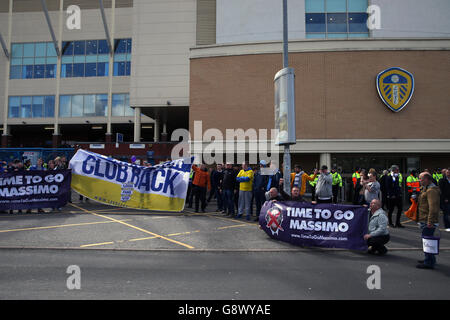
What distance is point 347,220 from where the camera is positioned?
697 cm

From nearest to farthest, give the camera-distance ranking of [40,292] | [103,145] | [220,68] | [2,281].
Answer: [40,292], [2,281], [220,68], [103,145]

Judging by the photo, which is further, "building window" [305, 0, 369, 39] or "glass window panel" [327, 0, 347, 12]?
"glass window panel" [327, 0, 347, 12]

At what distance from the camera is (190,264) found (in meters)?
5.79

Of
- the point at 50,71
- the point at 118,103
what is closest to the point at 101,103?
the point at 118,103

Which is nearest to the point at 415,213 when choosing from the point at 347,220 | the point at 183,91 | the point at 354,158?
the point at 347,220

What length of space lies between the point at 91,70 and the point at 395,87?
32.5m

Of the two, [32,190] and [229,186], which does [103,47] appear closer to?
[32,190]

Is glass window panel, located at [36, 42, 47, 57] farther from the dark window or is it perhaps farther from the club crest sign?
the club crest sign

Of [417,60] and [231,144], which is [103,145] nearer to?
[231,144]

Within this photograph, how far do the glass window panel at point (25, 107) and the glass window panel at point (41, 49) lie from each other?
5597 millimetres


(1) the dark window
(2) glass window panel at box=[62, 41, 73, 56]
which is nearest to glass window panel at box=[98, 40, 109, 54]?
(1) the dark window

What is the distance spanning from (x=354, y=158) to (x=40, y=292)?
18.7 metres

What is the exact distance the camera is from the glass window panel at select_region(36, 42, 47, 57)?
3734 centimetres

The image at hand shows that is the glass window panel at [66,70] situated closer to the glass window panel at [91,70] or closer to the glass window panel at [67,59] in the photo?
the glass window panel at [67,59]
